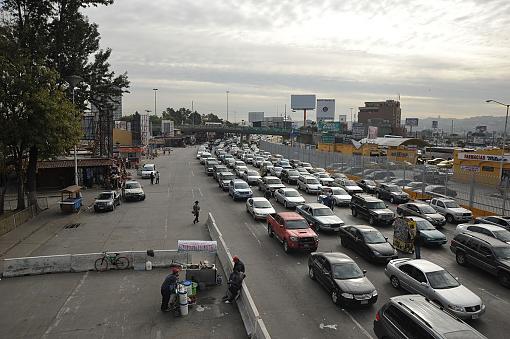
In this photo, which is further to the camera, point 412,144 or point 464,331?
point 412,144

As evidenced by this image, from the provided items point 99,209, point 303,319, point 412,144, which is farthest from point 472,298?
point 412,144

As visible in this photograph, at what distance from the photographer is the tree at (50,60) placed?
25.5 meters

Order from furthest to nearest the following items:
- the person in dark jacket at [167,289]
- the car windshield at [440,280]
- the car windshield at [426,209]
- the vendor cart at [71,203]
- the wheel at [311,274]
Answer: the vendor cart at [71,203] < the car windshield at [426,209] < the wheel at [311,274] < the car windshield at [440,280] < the person in dark jacket at [167,289]

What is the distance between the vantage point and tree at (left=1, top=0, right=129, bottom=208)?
83.7 ft

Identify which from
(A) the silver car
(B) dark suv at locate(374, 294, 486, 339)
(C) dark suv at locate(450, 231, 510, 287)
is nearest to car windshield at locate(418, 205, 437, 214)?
(C) dark suv at locate(450, 231, 510, 287)

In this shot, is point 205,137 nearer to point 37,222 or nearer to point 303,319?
point 37,222

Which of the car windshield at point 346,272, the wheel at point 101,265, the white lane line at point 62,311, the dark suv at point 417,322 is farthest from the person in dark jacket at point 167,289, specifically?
the dark suv at point 417,322

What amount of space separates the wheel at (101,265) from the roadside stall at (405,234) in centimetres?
1361

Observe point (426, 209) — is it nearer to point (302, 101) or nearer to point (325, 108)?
point (325, 108)

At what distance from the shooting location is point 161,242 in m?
20.6

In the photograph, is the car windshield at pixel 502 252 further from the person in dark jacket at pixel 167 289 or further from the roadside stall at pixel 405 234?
the person in dark jacket at pixel 167 289

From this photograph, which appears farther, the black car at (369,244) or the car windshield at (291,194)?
the car windshield at (291,194)

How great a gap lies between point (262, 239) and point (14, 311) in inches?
463

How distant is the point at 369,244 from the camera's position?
58.1 feet
